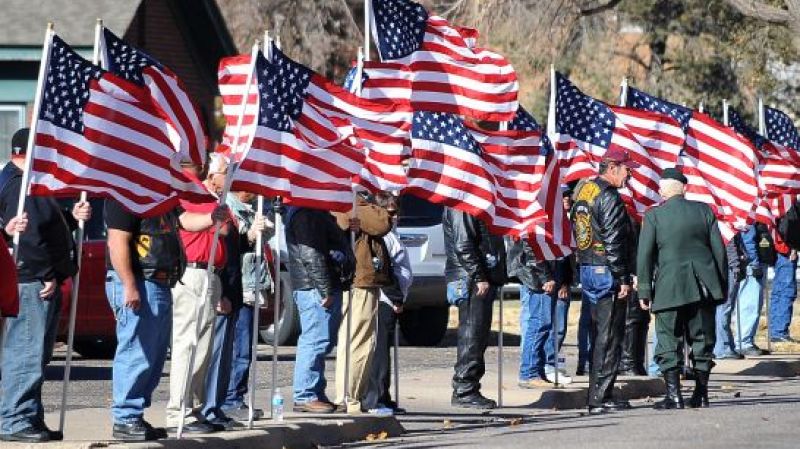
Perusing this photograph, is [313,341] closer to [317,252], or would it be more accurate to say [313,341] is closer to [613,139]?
[317,252]

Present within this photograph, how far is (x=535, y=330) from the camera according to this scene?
17953mm

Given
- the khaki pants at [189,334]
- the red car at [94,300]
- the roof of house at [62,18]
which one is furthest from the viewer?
the roof of house at [62,18]

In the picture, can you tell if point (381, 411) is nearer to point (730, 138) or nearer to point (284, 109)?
point (284, 109)

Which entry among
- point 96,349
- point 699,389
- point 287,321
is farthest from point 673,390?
point 96,349

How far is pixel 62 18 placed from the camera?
30500mm

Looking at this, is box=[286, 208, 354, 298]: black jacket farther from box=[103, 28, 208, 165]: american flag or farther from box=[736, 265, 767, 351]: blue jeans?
box=[736, 265, 767, 351]: blue jeans

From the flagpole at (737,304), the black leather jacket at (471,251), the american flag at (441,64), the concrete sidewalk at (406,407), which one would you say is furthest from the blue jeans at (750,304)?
the american flag at (441,64)

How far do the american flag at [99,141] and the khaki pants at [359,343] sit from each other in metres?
2.99

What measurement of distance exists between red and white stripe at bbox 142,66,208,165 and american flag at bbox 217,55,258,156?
538 mm

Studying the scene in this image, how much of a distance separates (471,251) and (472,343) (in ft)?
2.53

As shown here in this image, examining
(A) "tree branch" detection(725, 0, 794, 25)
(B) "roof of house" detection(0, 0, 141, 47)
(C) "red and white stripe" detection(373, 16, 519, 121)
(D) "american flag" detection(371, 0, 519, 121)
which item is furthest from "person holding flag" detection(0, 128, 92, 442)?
(B) "roof of house" detection(0, 0, 141, 47)

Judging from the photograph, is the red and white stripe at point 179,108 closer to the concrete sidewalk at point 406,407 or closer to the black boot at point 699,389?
the concrete sidewalk at point 406,407

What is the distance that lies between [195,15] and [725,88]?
398 inches

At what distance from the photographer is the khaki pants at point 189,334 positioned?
1312 centimetres
